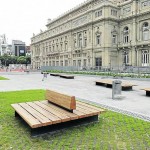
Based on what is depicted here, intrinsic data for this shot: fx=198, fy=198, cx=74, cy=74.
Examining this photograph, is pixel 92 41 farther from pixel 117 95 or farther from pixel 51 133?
pixel 51 133

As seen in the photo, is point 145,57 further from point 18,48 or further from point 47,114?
point 18,48

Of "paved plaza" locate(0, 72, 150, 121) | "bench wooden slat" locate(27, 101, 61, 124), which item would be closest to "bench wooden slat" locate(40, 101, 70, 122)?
"bench wooden slat" locate(27, 101, 61, 124)

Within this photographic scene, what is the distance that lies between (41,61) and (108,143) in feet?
275

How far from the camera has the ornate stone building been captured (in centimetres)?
4316

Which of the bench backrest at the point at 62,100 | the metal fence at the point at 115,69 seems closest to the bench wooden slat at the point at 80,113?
the bench backrest at the point at 62,100

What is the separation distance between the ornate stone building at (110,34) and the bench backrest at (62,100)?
38.5 meters

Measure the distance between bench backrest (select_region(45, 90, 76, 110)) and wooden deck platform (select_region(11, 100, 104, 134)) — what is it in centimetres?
17

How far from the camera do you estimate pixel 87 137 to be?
15.8ft

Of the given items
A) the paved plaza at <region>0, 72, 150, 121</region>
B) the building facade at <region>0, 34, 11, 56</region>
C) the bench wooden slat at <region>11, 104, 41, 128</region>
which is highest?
the building facade at <region>0, 34, 11, 56</region>

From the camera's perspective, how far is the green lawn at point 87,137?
4.30 meters

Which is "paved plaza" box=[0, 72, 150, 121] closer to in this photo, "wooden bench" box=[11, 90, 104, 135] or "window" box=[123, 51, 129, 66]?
"wooden bench" box=[11, 90, 104, 135]

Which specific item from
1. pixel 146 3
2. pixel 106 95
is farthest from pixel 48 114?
pixel 146 3

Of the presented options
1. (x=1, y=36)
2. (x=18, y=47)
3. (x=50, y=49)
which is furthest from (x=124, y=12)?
(x=1, y=36)

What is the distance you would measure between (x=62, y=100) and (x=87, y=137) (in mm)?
1426
